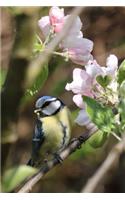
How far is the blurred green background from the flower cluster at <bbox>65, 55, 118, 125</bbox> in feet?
0.07

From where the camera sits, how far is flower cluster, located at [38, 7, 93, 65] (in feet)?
1.67

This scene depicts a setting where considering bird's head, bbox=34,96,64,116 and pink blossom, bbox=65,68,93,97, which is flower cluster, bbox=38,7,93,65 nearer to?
pink blossom, bbox=65,68,93,97

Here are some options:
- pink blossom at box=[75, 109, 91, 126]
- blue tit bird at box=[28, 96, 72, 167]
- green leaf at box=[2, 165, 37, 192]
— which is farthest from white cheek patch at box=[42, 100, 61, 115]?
green leaf at box=[2, 165, 37, 192]

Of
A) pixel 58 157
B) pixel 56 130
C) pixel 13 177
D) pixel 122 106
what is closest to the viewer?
pixel 13 177

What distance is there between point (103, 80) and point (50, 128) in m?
0.19

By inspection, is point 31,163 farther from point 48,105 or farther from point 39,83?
point 39,83

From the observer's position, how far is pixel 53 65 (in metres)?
0.51

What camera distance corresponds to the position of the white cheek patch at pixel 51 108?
2.23 ft

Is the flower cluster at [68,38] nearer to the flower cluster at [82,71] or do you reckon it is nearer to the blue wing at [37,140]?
the flower cluster at [82,71]

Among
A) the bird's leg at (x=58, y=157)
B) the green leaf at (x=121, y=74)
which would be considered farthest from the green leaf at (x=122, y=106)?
the bird's leg at (x=58, y=157)

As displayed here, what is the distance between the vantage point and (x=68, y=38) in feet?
1.69

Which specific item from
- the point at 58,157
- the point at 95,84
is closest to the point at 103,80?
the point at 95,84
